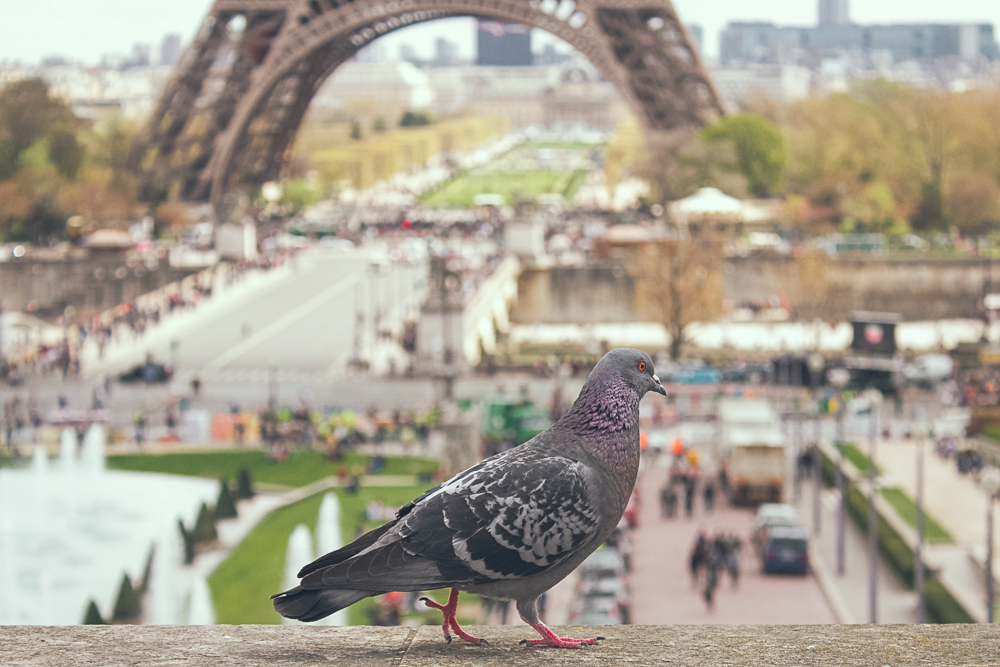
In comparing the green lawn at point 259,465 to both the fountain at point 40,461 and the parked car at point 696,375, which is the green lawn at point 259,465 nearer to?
the fountain at point 40,461

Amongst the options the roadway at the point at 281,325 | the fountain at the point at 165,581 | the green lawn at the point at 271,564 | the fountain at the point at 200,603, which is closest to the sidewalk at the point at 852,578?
the green lawn at the point at 271,564

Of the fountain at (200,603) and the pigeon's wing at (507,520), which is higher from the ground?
the pigeon's wing at (507,520)

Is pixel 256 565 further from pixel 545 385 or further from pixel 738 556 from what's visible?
pixel 545 385

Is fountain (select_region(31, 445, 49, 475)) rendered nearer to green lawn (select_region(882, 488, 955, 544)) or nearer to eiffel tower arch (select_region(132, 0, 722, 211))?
green lawn (select_region(882, 488, 955, 544))

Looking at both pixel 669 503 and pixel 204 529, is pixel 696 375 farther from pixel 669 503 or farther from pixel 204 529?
pixel 204 529

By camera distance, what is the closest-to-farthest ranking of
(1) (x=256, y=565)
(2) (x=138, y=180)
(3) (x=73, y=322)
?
(1) (x=256, y=565)
(3) (x=73, y=322)
(2) (x=138, y=180)

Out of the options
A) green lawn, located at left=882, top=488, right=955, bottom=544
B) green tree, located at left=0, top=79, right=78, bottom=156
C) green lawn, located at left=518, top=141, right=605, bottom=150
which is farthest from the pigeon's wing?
green lawn, located at left=518, top=141, right=605, bottom=150

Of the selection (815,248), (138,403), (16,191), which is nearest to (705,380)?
(138,403)
